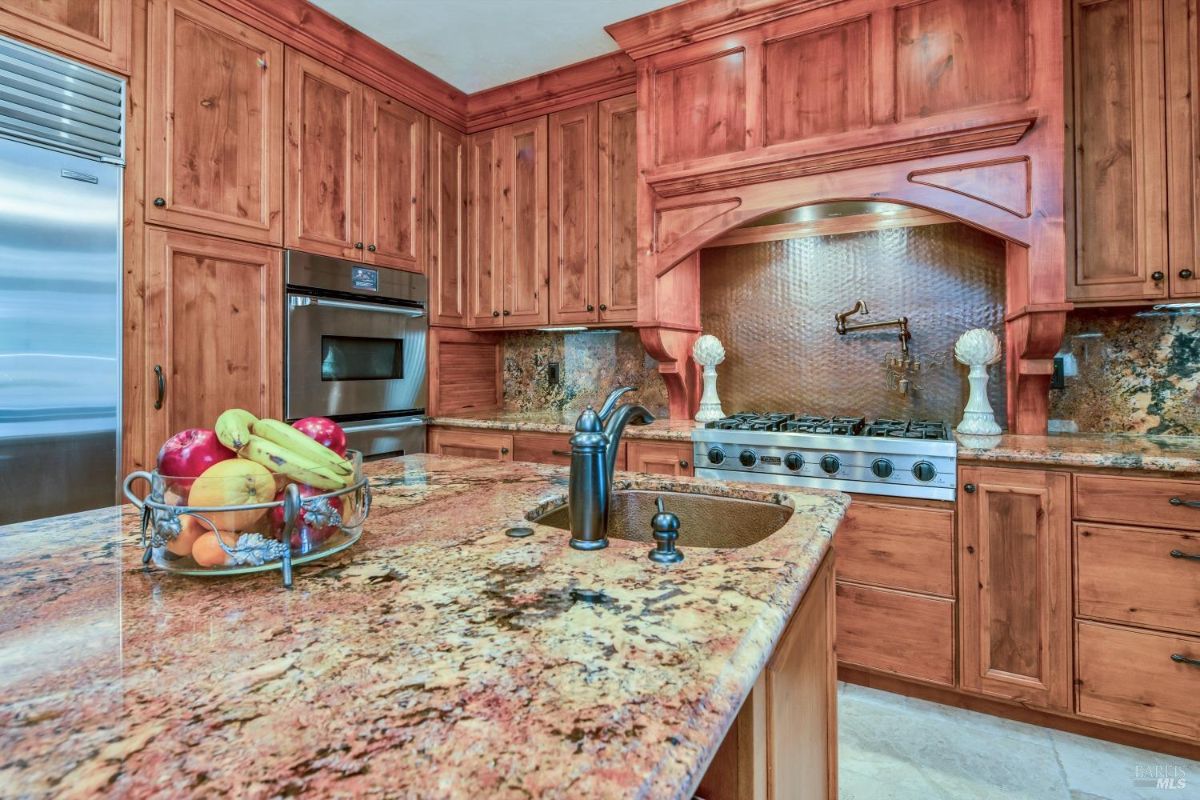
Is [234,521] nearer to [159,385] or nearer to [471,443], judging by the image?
[159,385]

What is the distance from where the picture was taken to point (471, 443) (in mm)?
3051

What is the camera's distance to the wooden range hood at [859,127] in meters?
1.99

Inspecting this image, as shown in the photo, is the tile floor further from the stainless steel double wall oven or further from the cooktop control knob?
the stainless steel double wall oven

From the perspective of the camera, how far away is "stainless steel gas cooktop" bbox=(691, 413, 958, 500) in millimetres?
1985

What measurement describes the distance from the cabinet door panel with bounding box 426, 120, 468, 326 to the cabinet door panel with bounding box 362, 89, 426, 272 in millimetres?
76

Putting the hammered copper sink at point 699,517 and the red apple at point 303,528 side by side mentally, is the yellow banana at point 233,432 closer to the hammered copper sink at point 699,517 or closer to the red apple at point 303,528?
→ the red apple at point 303,528

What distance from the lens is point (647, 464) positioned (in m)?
2.55

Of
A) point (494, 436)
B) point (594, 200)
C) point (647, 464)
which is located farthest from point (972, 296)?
point (494, 436)

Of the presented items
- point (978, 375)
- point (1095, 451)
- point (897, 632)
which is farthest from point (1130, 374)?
point (897, 632)

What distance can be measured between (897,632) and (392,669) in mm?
2053

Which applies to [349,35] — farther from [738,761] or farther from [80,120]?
[738,761]

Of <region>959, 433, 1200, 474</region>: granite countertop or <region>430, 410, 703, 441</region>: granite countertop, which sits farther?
<region>430, 410, 703, 441</region>: granite countertop

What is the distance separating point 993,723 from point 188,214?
3346mm

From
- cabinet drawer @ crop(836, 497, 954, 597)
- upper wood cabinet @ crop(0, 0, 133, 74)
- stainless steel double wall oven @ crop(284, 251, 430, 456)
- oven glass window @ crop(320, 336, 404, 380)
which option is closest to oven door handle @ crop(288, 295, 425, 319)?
stainless steel double wall oven @ crop(284, 251, 430, 456)
